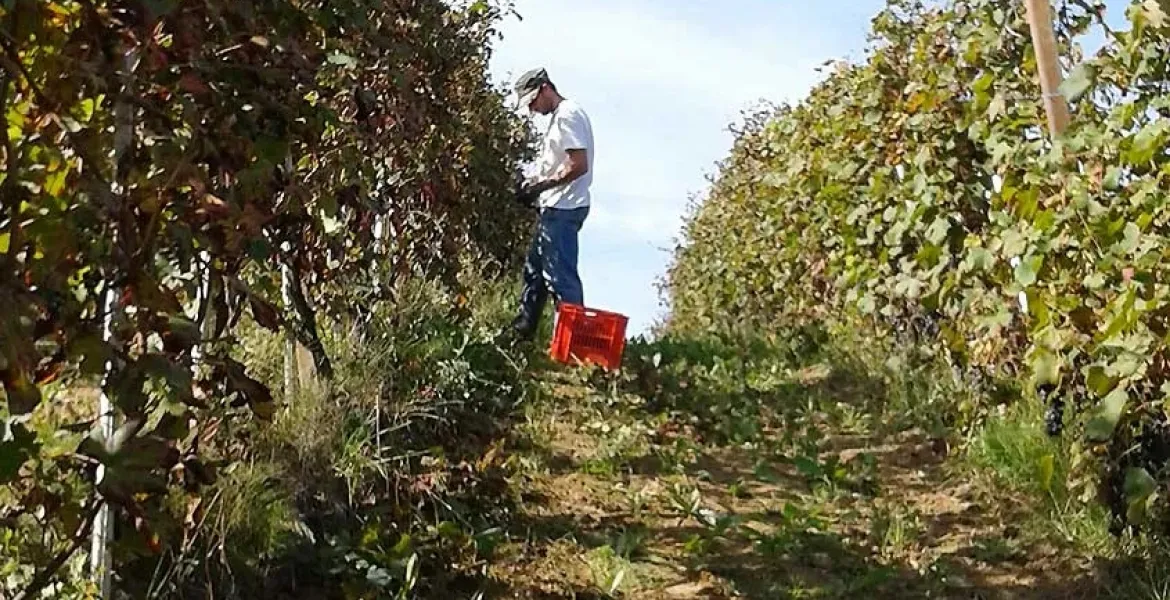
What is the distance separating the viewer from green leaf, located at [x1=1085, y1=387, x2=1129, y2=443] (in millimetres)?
2775

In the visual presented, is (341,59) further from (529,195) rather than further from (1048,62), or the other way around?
(529,195)

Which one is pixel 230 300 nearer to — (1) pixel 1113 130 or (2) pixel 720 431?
(1) pixel 1113 130

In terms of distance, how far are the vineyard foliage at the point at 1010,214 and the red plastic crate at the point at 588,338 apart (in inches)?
43.3

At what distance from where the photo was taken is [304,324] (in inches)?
149

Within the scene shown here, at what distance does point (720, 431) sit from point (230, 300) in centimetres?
281

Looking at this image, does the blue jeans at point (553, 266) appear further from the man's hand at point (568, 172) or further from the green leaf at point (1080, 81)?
the green leaf at point (1080, 81)

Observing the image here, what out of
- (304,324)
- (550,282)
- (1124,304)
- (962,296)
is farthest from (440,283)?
(1124,304)

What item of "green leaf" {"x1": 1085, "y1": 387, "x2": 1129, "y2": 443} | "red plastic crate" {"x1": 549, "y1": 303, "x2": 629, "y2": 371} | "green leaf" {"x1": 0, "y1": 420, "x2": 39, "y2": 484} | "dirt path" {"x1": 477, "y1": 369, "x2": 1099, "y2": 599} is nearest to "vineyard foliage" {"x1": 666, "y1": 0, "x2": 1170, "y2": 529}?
"green leaf" {"x1": 1085, "y1": 387, "x2": 1129, "y2": 443}

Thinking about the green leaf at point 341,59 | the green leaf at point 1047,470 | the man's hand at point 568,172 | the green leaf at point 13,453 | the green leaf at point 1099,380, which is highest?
the man's hand at point 568,172

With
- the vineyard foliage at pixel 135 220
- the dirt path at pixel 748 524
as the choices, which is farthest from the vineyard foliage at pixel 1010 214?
the vineyard foliage at pixel 135 220

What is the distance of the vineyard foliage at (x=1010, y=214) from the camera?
115 inches

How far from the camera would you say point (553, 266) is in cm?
625

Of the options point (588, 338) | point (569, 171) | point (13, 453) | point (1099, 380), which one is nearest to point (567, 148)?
point (569, 171)

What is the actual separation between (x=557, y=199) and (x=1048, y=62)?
3.22 meters
